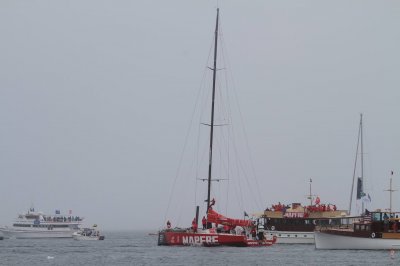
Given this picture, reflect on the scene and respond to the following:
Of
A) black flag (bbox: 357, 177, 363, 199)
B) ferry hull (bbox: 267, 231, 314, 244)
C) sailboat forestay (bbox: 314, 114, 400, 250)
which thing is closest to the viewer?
sailboat forestay (bbox: 314, 114, 400, 250)

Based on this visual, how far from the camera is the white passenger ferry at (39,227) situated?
15162 centimetres

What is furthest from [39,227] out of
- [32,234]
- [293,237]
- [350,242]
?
[350,242]

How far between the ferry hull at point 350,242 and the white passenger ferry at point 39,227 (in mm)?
83206

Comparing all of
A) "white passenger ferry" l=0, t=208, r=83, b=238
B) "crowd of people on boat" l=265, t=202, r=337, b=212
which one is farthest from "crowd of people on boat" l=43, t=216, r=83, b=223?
"crowd of people on boat" l=265, t=202, r=337, b=212

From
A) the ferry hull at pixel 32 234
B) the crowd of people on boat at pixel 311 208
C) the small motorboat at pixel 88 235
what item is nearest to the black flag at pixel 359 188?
the crowd of people on boat at pixel 311 208

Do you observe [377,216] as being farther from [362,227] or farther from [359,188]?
[359,188]

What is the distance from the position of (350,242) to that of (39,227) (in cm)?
8917

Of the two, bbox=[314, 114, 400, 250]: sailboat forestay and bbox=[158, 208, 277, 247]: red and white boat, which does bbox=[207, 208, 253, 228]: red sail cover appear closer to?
bbox=[158, 208, 277, 247]: red and white boat

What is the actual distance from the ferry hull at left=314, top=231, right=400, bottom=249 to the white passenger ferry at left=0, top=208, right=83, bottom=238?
83.2m

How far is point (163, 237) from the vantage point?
83.8 meters

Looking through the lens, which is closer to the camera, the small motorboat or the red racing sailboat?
the red racing sailboat

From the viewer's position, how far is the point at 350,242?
76.4 m

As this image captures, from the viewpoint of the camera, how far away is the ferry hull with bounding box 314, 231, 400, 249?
74000 millimetres

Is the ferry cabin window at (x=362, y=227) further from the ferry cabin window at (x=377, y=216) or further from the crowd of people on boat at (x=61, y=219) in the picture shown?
the crowd of people on boat at (x=61, y=219)
